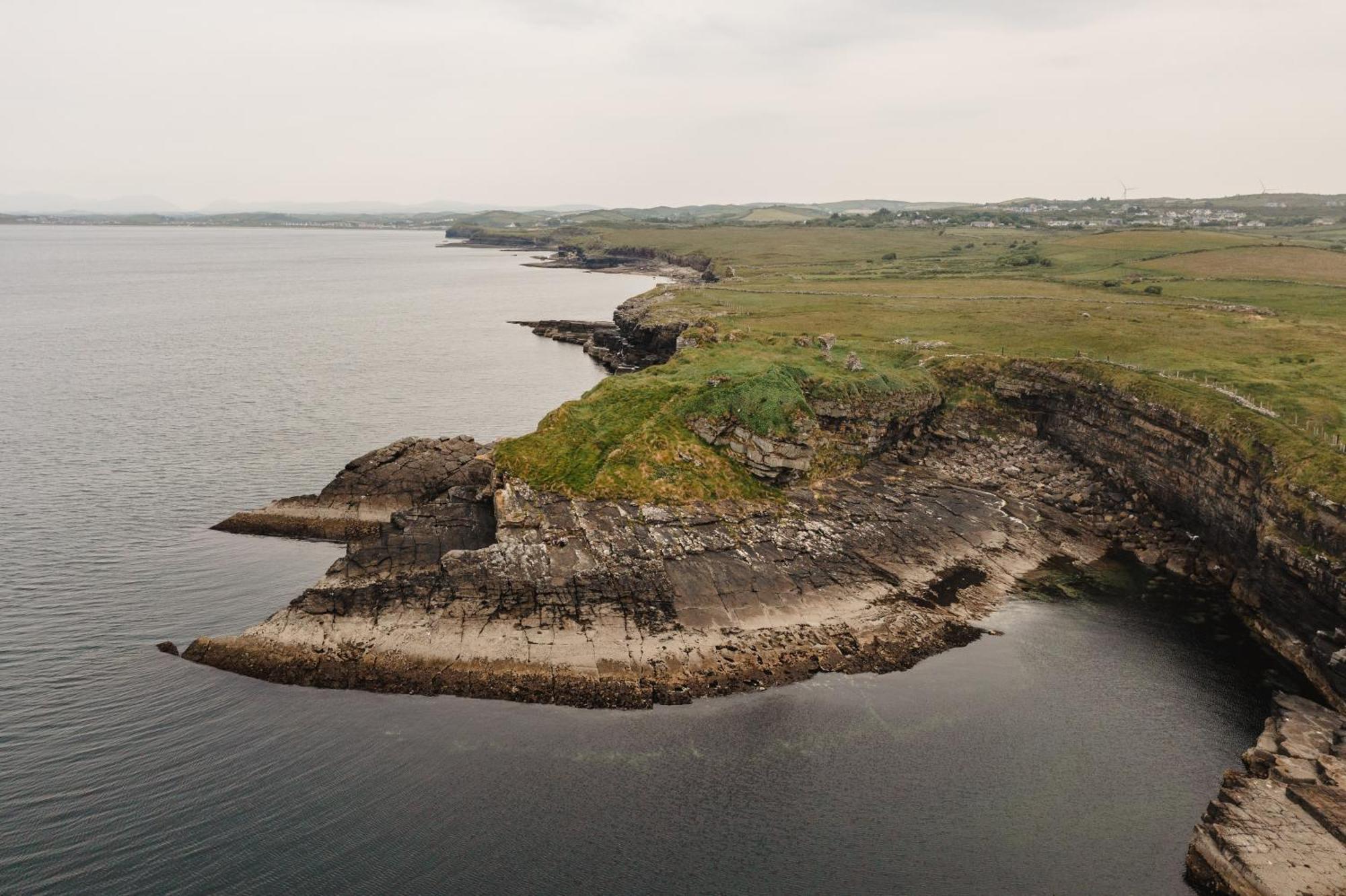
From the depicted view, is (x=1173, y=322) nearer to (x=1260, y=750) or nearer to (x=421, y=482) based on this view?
(x=1260, y=750)

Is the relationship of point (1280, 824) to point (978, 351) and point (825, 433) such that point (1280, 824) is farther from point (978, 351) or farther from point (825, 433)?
point (978, 351)

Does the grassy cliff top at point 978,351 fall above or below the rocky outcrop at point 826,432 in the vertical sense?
above

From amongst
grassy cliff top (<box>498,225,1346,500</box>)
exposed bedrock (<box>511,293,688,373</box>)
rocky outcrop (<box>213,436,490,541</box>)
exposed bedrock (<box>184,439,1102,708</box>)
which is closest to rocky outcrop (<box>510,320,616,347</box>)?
exposed bedrock (<box>511,293,688,373</box>)

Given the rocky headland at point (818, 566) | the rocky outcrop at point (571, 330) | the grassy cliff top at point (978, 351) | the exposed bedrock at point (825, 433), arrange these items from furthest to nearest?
the rocky outcrop at point (571, 330) → the exposed bedrock at point (825, 433) → the grassy cliff top at point (978, 351) → the rocky headland at point (818, 566)

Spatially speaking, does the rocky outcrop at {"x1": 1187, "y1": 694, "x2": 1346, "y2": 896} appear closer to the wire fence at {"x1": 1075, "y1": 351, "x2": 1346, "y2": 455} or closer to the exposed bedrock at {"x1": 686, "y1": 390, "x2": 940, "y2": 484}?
the wire fence at {"x1": 1075, "y1": 351, "x2": 1346, "y2": 455}

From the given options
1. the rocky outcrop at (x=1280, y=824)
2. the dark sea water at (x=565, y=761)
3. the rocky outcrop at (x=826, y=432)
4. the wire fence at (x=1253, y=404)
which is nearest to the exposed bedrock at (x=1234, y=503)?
the dark sea water at (x=565, y=761)

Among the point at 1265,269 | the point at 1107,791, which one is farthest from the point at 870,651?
the point at 1265,269

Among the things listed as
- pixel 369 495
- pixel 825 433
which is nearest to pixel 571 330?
pixel 369 495

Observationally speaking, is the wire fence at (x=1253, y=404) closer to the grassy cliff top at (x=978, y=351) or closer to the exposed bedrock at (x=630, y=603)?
the grassy cliff top at (x=978, y=351)
